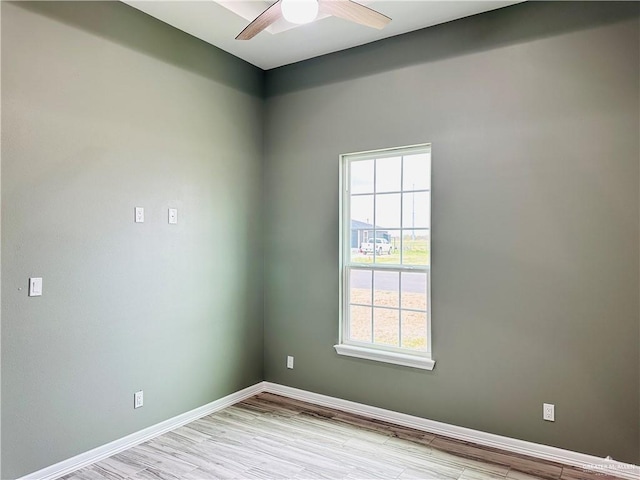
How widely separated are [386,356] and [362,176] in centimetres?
153

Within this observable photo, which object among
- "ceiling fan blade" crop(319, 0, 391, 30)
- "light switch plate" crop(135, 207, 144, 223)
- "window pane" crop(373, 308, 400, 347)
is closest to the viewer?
"ceiling fan blade" crop(319, 0, 391, 30)

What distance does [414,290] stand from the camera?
340 cm

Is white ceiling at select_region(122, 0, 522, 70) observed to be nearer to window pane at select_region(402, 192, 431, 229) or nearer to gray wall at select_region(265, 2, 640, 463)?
gray wall at select_region(265, 2, 640, 463)

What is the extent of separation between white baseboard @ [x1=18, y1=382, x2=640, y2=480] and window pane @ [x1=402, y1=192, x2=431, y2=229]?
1523 mm

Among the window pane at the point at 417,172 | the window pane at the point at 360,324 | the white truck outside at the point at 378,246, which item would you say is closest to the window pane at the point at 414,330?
the window pane at the point at 360,324

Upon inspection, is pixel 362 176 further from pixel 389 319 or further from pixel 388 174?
pixel 389 319

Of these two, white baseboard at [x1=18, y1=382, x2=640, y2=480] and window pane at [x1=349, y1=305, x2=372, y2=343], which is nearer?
white baseboard at [x1=18, y1=382, x2=640, y2=480]

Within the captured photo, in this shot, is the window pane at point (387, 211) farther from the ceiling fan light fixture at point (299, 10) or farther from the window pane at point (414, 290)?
the ceiling fan light fixture at point (299, 10)

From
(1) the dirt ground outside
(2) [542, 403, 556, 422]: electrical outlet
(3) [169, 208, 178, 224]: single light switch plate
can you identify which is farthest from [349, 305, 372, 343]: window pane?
(3) [169, 208, 178, 224]: single light switch plate

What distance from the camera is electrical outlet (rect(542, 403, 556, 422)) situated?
2805 mm

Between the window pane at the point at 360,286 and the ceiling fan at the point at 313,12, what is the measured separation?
198cm

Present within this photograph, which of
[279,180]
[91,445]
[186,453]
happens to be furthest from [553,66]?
[91,445]

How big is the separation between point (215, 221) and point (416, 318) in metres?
1.89

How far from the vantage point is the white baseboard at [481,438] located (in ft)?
8.62
